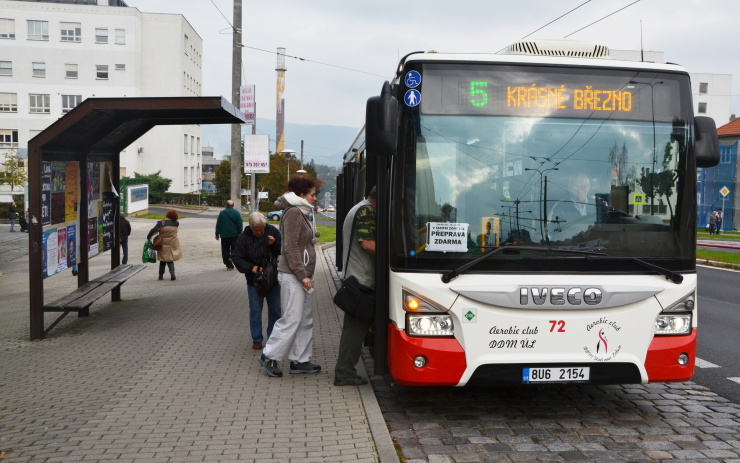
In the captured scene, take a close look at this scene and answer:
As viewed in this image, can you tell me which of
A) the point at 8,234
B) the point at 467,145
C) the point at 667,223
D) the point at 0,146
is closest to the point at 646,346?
the point at 667,223

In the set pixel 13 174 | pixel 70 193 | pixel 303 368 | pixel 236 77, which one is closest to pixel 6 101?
pixel 13 174

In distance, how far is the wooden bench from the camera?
383 inches

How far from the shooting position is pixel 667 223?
5.91m

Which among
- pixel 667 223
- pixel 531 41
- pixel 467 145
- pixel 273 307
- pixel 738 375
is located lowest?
pixel 738 375

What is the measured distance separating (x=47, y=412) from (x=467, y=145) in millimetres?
3937

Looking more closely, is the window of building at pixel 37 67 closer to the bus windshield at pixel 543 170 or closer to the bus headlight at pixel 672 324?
the bus windshield at pixel 543 170

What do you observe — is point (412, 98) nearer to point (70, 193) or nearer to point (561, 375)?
point (561, 375)

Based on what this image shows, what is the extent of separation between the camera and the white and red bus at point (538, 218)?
18.8 ft

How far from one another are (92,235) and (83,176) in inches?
41.5

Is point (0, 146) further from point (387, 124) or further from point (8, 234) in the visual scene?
point (387, 124)

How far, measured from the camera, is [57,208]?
10344mm

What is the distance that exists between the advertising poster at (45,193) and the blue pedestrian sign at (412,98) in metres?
5.66

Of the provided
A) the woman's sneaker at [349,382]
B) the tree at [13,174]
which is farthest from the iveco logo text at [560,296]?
the tree at [13,174]

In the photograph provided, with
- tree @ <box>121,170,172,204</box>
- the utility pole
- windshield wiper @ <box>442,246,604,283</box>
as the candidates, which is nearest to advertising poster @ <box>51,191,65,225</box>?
windshield wiper @ <box>442,246,604,283</box>
